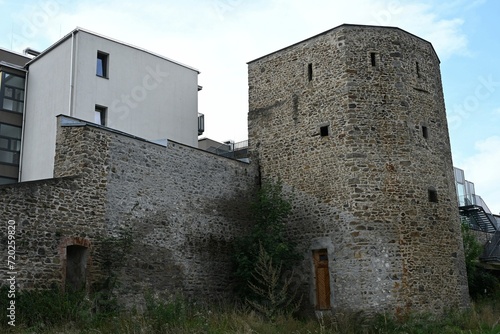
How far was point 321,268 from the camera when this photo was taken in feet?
60.0

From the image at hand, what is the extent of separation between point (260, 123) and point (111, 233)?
25.7 feet

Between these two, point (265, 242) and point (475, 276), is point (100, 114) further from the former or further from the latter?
point (475, 276)

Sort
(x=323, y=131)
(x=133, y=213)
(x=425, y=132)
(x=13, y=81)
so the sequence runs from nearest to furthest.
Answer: (x=133, y=213), (x=323, y=131), (x=425, y=132), (x=13, y=81)

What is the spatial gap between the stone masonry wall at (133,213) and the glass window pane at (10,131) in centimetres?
1119

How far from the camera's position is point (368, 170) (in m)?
18.1

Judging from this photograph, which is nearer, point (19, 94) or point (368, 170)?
point (368, 170)

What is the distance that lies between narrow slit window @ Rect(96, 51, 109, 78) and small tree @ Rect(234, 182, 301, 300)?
870 cm

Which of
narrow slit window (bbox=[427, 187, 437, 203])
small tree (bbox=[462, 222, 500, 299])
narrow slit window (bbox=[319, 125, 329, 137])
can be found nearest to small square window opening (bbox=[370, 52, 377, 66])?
narrow slit window (bbox=[319, 125, 329, 137])

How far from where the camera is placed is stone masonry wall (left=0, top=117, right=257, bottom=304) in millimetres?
13672

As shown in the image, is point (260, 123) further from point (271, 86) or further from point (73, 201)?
point (73, 201)

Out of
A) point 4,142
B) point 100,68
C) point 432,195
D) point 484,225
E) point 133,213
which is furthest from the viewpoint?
point 484,225

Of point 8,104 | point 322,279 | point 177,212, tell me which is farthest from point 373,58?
point 8,104

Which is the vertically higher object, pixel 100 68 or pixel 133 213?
pixel 100 68

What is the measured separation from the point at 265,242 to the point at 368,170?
4.04 meters
